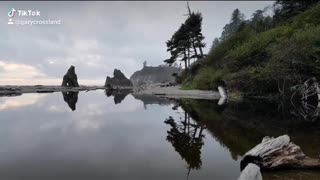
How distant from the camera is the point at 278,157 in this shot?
7426 mm

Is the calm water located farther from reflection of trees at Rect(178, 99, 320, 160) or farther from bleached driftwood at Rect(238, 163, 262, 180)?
bleached driftwood at Rect(238, 163, 262, 180)

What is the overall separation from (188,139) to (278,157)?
430 cm

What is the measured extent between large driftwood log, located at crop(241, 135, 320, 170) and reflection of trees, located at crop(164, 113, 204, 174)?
148 centimetres

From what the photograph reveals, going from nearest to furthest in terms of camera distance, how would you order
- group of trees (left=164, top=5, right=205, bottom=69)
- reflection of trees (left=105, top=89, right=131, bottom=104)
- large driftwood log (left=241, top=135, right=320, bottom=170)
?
large driftwood log (left=241, top=135, right=320, bottom=170), reflection of trees (left=105, top=89, right=131, bottom=104), group of trees (left=164, top=5, right=205, bottom=69)

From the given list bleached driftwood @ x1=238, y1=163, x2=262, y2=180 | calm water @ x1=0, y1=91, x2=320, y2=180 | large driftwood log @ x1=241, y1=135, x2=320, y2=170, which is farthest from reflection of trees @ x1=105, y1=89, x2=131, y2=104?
bleached driftwood @ x1=238, y1=163, x2=262, y2=180

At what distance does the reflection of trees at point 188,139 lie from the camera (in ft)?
28.2

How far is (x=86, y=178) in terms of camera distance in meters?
6.89

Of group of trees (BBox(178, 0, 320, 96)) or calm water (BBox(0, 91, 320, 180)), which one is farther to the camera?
group of trees (BBox(178, 0, 320, 96))

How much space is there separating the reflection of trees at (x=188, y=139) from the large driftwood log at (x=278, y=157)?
58.5 inches

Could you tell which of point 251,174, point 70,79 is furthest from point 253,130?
point 70,79

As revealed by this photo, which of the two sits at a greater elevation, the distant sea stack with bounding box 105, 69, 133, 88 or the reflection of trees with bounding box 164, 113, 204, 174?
the distant sea stack with bounding box 105, 69, 133, 88

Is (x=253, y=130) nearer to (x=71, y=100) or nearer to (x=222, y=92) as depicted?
(x=222, y=92)

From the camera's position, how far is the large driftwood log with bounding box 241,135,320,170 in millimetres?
7273

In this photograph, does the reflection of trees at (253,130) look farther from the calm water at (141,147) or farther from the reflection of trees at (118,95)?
the reflection of trees at (118,95)
